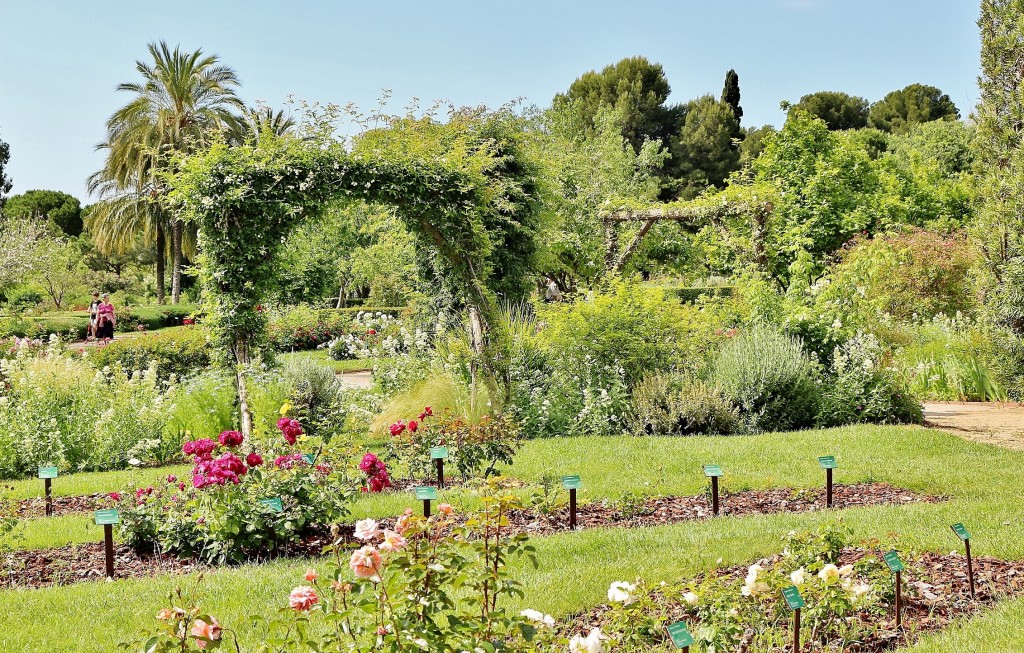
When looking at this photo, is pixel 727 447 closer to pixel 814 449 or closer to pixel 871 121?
pixel 814 449

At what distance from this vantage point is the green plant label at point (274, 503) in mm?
4707

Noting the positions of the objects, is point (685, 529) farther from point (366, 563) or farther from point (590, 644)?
point (366, 563)

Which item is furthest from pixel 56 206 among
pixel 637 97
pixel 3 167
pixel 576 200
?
pixel 576 200

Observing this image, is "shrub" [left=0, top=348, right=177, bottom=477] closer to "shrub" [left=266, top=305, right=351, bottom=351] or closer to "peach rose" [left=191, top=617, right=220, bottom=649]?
"peach rose" [left=191, top=617, right=220, bottom=649]

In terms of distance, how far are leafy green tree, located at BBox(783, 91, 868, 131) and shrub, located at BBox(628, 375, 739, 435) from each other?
43.6 meters

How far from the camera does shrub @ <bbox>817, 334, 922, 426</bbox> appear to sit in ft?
29.4

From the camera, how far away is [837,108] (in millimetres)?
49125

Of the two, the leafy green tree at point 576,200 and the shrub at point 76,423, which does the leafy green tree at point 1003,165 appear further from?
the shrub at point 76,423

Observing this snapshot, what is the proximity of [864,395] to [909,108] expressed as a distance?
44020 mm

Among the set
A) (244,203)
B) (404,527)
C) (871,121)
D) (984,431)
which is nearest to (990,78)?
(984,431)

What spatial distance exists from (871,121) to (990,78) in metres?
42.8

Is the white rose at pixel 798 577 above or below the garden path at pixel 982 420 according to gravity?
above

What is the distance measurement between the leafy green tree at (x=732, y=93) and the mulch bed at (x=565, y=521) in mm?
42836

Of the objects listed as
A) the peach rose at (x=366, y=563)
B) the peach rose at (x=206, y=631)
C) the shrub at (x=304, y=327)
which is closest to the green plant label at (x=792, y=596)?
the peach rose at (x=366, y=563)
